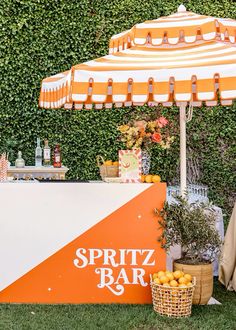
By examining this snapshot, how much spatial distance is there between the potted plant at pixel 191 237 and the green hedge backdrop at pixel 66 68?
3.50m

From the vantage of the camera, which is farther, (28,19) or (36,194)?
(28,19)

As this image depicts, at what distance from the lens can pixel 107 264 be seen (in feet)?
14.3

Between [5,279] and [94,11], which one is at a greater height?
[94,11]

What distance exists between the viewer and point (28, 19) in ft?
24.9

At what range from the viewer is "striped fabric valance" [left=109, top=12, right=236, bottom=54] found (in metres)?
4.24

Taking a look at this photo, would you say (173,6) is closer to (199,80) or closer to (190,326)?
(199,80)

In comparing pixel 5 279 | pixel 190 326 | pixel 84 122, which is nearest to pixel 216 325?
pixel 190 326

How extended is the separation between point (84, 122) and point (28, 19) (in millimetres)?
1560

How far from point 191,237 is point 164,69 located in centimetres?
134

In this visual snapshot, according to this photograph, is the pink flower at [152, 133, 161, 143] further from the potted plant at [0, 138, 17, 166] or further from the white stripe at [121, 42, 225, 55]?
the potted plant at [0, 138, 17, 166]

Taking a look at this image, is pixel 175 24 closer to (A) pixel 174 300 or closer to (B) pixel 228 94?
(B) pixel 228 94

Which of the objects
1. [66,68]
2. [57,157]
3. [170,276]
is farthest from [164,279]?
[66,68]

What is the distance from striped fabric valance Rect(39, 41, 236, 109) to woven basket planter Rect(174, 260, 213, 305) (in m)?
1.31

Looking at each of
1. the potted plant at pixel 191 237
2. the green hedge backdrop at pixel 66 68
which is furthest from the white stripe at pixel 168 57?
the green hedge backdrop at pixel 66 68
